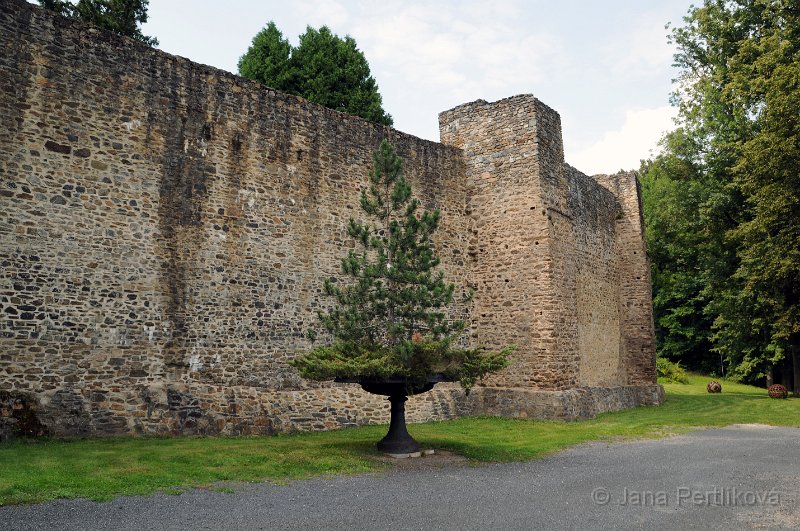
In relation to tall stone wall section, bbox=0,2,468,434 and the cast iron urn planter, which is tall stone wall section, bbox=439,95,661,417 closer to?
tall stone wall section, bbox=0,2,468,434

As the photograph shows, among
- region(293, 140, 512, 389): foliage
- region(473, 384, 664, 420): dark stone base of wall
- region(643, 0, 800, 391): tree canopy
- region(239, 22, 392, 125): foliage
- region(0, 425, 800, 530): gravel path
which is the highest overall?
region(239, 22, 392, 125): foliage

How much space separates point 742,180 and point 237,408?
61.4 feet

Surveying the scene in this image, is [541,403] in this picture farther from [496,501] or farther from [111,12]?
[111,12]

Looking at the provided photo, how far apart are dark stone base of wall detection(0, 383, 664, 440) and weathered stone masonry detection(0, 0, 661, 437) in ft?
0.11

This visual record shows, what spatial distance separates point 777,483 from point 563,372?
7929 mm

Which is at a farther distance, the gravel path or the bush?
the bush

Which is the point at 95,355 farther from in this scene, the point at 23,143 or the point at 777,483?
the point at 777,483

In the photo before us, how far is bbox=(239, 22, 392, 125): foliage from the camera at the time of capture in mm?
28422

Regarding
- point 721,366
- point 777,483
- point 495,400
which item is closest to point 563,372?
point 495,400

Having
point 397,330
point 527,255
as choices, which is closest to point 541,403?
point 527,255

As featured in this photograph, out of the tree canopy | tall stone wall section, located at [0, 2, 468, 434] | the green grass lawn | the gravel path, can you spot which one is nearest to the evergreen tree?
tall stone wall section, located at [0, 2, 468, 434]

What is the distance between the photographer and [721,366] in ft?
123

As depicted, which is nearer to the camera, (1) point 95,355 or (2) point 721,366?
(1) point 95,355

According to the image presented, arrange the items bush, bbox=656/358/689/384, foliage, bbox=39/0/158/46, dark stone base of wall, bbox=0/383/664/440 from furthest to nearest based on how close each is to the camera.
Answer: bush, bbox=656/358/689/384
foliage, bbox=39/0/158/46
dark stone base of wall, bbox=0/383/664/440
